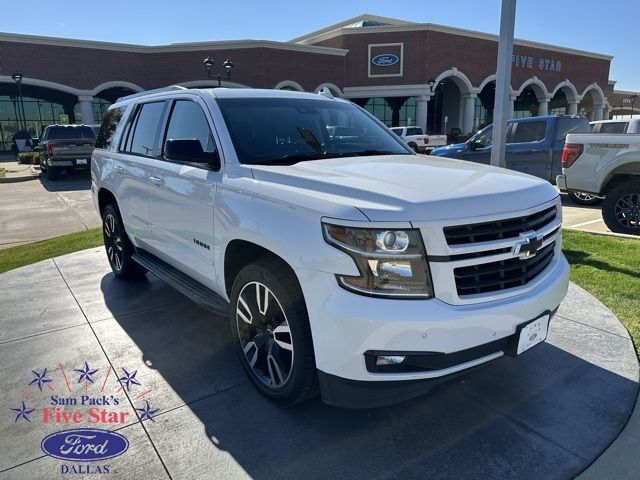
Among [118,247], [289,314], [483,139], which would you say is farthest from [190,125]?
[483,139]

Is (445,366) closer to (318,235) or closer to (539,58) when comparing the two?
(318,235)

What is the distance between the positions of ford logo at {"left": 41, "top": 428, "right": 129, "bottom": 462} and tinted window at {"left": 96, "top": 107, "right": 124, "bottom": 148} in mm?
3751

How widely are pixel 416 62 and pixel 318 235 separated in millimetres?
41479

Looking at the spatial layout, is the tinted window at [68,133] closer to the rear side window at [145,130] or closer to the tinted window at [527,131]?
the tinted window at [527,131]

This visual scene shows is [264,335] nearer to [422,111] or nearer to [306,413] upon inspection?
[306,413]

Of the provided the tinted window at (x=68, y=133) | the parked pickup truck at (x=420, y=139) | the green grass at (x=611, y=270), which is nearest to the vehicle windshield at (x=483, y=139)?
the green grass at (x=611, y=270)

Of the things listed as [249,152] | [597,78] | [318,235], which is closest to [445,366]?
[318,235]

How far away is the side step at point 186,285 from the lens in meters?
3.58

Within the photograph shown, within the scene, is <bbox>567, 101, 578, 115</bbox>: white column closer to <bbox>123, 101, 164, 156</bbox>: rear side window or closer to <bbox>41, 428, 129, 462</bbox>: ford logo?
→ <bbox>123, 101, 164, 156</bbox>: rear side window

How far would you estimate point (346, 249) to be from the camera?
2.34 m

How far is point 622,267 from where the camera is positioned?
5.44 metres

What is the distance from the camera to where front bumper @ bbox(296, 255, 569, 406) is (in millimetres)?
2273

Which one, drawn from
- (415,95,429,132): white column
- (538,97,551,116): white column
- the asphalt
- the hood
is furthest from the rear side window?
(538,97,551,116): white column

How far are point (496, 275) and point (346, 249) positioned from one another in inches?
33.3
